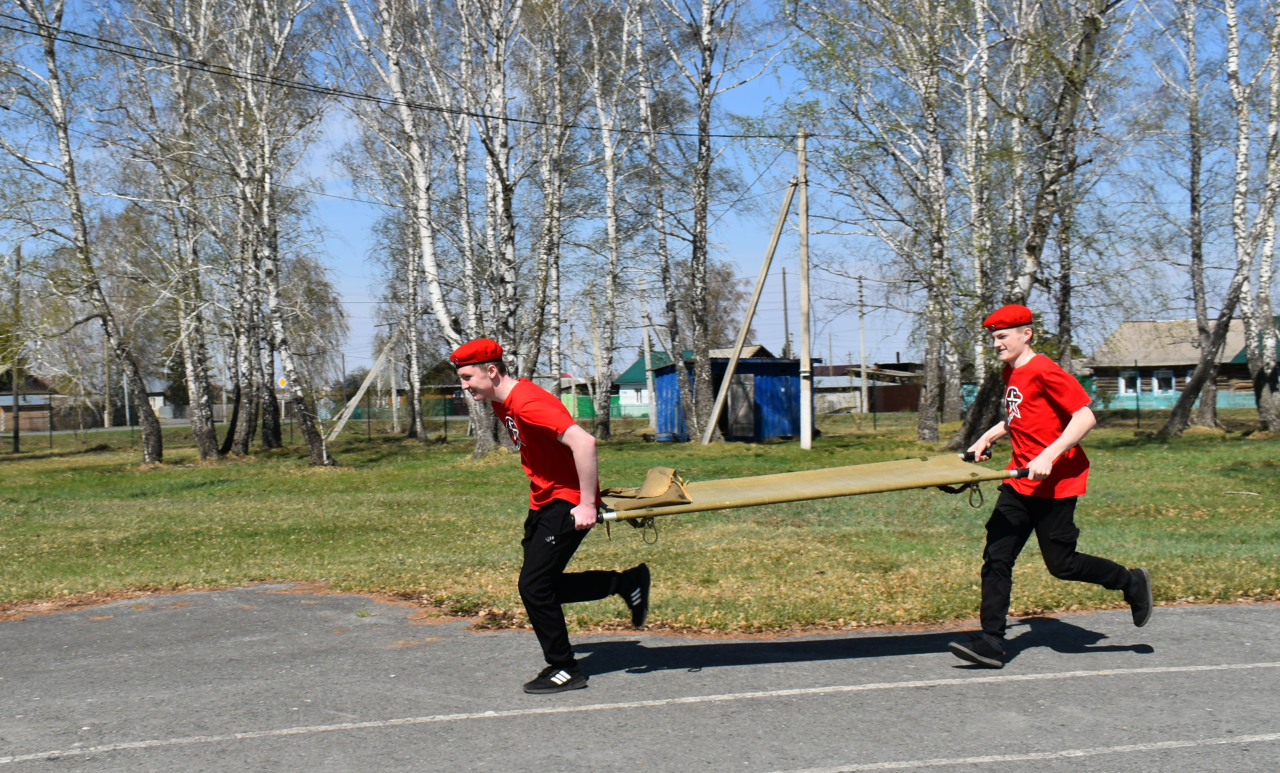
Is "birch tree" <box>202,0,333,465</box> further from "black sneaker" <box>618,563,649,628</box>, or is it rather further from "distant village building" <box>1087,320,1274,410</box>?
"distant village building" <box>1087,320,1274,410</box>

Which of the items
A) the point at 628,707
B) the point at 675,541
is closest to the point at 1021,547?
the point at 628,707

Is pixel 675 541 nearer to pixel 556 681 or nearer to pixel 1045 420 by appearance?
pixel 556 681

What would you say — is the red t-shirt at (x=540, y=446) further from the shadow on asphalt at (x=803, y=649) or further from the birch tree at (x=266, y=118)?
the birch tree at (x=266, y=118)

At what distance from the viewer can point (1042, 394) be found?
590 cm

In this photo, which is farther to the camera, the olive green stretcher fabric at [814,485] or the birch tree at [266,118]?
the birch tree at [266,118]

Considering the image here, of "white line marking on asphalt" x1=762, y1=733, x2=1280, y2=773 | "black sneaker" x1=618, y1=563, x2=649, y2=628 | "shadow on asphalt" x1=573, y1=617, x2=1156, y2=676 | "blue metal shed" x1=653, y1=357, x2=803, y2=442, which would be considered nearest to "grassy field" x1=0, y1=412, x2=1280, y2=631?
"shadow on asphalt" x1=573, y1=617, x2=1156, y2=676

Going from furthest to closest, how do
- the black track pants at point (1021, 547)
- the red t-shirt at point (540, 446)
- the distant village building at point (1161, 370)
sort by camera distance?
the distant village building at point (1161, 370), the black track pants at point (1021, 547), the red t-shirt at point (540, 446)

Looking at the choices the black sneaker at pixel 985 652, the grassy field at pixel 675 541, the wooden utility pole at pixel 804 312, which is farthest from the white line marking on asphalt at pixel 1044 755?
the wooden utility pole at pixel 804 312

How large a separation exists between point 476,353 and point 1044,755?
337 centimetres

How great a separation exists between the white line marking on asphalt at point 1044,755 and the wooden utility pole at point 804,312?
2203cm

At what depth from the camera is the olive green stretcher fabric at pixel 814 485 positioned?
19.3 feet

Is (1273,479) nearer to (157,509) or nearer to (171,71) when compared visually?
(157,509)

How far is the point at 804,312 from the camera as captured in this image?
2722cm

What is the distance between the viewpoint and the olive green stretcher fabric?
5883 millimetres
